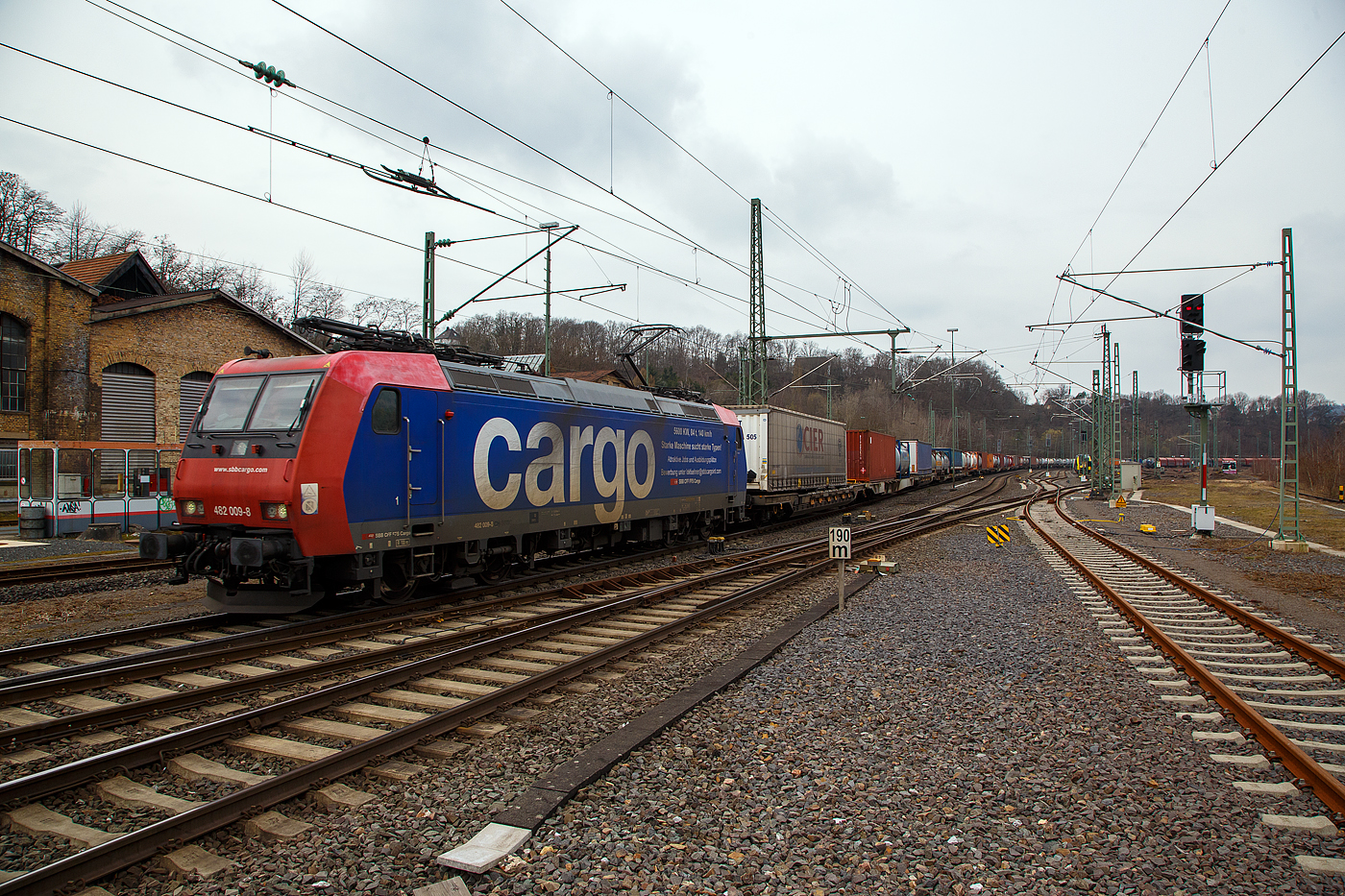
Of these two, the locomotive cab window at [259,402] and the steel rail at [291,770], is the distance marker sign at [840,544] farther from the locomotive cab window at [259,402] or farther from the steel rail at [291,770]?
the locomotive cab window at [259,402]

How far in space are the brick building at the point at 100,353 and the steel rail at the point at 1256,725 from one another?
23.3 metres

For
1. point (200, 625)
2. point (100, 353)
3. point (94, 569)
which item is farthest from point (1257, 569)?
point (100, 353)

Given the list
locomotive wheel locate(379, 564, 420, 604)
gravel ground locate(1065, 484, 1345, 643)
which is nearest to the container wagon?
gravel ground locate(1065, 484, 1345, 643)

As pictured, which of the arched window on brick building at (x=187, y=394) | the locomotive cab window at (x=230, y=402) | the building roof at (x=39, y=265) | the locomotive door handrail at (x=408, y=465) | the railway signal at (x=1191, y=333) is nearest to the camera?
Answer: the locomotive cab window at (x=230, y=402)

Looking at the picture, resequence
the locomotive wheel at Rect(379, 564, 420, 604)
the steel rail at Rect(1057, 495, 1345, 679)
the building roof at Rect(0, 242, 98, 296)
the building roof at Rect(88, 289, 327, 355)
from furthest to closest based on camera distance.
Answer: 1. the building roof at Rect(88, 289, 327, 355)
2. the building roof at Rect(0, 242, 98, 296)
3. the locomotive wheel at Rect(379, 564, 420, 604)
4. the steel rail at Rect(1057, 495, 1345, 679)

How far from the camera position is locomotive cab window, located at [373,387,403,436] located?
8781 millimetres

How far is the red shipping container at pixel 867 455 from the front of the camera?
32.1 meters

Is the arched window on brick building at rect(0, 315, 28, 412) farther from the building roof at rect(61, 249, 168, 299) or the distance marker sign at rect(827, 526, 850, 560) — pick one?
the distance marker sign at rect(827, 526, 850, 560)

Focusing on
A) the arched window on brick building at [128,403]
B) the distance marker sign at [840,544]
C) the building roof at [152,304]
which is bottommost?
the distance marker sign at [840,544]

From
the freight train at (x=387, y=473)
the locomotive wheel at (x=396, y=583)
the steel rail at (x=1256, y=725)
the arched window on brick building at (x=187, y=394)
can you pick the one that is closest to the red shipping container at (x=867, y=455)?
the freight train at (x=387, y=473)

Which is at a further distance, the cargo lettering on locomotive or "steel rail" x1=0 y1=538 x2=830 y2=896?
the cargo lettering on locomotive

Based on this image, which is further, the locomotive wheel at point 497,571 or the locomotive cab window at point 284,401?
the locomotive wheel at point 497,571

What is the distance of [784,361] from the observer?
175 feet

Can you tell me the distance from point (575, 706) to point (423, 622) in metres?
3.64
